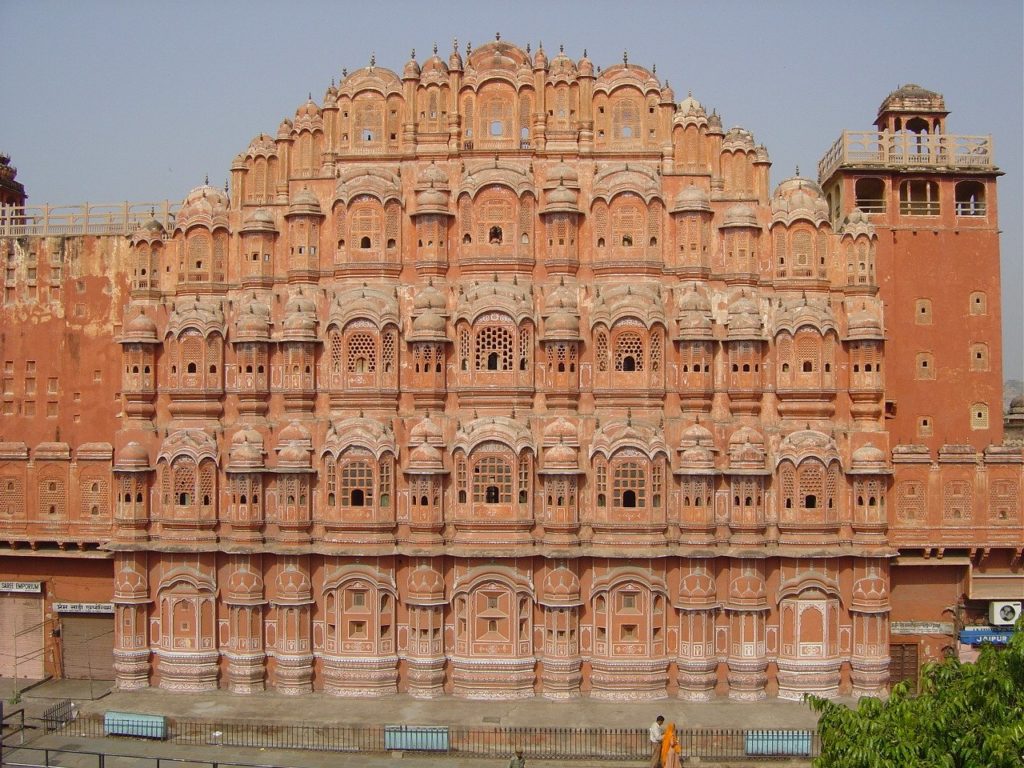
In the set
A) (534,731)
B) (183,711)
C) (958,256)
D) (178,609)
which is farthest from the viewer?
(958,256)

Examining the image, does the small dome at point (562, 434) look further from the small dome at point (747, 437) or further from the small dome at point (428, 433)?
the small dome at point (747, 437)

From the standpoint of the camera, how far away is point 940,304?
39.6 meters

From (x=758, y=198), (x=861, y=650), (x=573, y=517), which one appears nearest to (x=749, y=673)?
(x=861, y=650)

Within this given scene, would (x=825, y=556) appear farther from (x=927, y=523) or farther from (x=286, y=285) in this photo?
(x=286, y=285)

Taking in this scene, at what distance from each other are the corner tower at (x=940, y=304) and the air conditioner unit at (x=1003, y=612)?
5877 mm

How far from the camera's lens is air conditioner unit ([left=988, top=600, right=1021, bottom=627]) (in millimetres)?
36688

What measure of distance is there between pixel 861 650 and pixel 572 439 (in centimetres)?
1179

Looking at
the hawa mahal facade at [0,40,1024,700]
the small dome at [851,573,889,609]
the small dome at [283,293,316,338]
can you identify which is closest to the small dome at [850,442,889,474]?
the hawa mahal facade at [0,40,1024,700]

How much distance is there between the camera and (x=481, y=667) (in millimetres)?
34750

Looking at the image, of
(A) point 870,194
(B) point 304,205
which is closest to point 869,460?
(A) point 870,194

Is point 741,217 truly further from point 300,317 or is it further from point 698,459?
point 300,317

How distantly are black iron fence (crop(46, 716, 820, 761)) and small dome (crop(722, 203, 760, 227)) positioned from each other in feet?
54.8

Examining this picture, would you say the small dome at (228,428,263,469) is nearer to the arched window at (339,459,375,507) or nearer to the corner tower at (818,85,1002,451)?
the arched window at (339,459,375,507)

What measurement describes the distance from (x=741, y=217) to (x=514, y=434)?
1096cm
